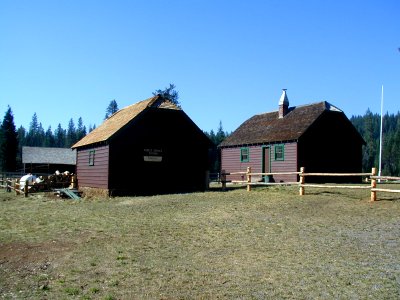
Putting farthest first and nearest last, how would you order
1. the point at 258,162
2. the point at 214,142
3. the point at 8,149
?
the point at 214,142, the point at 8,149, the point at 258,162

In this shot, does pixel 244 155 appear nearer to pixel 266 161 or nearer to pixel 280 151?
pixel 266 161

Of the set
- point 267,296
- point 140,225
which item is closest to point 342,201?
point 140,225

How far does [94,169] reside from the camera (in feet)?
90.1

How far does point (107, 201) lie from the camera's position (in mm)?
22828

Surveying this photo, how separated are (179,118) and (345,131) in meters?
14.1

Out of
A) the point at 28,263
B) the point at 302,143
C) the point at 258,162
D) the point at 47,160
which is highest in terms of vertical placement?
the point at 302,143

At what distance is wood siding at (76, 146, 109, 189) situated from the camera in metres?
25.4

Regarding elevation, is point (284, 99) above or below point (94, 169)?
above

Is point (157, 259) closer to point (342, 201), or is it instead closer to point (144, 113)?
point (342, 201)

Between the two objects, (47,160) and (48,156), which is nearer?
(47,160)

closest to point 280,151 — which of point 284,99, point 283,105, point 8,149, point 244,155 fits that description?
point 244,155

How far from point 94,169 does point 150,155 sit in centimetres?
410

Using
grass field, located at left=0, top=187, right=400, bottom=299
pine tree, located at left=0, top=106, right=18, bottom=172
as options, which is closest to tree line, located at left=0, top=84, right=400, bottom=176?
pine tree, located at left=0, top=106, right=18, bottom=172

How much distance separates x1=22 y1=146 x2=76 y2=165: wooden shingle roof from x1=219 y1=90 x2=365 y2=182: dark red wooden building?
99.7 feet
